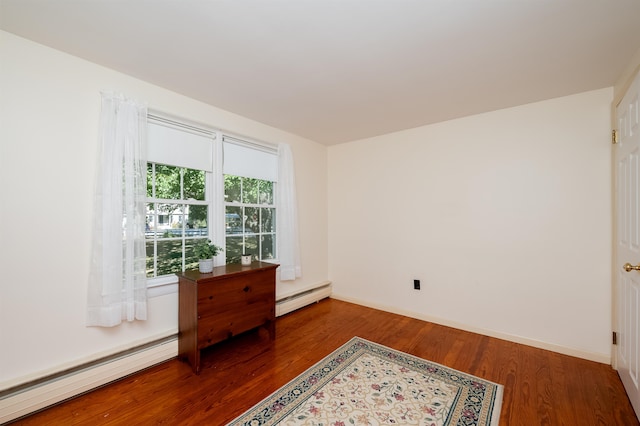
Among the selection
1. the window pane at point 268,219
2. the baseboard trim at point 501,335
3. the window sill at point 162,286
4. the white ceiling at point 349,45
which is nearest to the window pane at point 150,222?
the window sill at point 162,286

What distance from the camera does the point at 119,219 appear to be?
2012mm

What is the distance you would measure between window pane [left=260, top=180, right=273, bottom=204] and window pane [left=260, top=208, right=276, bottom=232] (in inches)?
4.5

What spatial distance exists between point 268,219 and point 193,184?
3.48ft

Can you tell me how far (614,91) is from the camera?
230cm

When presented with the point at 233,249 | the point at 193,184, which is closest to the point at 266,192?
the point at 233,249

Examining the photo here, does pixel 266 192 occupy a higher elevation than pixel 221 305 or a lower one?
higher

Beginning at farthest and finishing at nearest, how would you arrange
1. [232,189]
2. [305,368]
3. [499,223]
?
[232,189] → [499,223] → [305,368]

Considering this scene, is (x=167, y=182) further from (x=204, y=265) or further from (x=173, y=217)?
(x=204, y=265)

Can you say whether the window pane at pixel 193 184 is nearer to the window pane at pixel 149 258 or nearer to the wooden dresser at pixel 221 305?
the window pane at pixel 149 258

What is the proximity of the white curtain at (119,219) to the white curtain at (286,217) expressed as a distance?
60.3 inches

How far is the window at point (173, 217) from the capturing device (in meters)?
2.38

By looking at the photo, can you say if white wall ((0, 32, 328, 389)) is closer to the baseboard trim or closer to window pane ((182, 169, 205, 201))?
window pane ((182, 169, 205, 201))

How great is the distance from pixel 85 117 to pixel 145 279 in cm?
128

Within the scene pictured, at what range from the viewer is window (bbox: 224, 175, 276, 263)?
2.98 m
